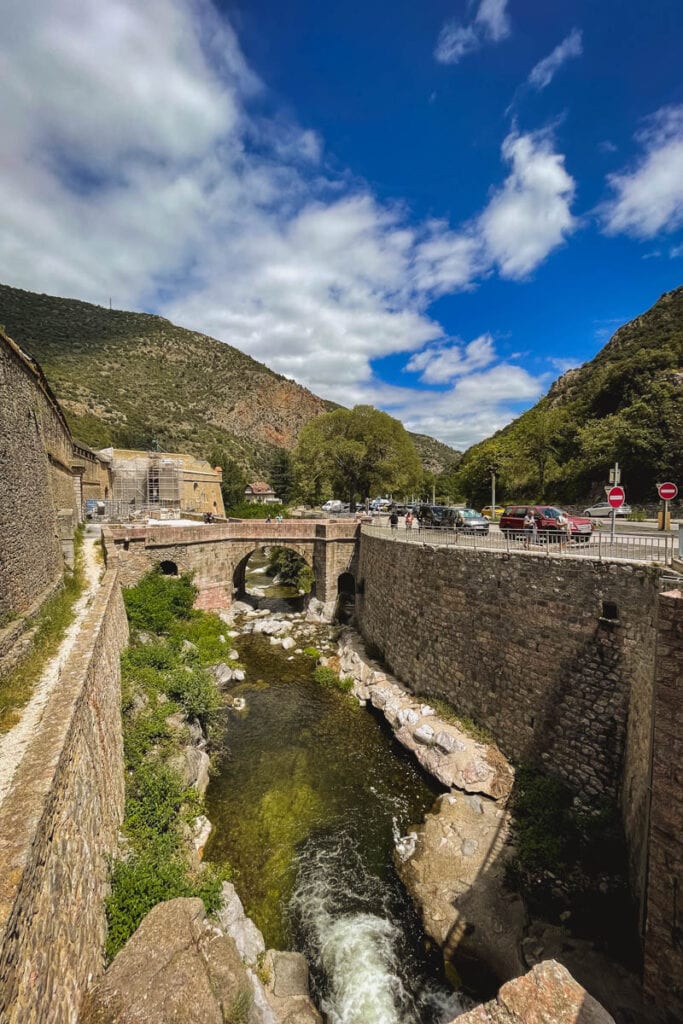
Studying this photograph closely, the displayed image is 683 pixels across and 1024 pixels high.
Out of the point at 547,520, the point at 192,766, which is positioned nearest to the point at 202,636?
the point at 192,766

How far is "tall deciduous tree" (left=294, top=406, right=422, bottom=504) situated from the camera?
34406mm

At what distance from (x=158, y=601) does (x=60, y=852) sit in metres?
13.2

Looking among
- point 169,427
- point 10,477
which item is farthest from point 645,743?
point 169,427

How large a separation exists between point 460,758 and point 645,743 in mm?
4556

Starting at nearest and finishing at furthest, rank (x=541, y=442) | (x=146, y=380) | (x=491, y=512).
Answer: (x=491, y=512) → (x=541, y=442) → (x=146, y=380)

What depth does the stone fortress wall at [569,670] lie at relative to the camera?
5.45 meters

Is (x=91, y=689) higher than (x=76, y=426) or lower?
lower

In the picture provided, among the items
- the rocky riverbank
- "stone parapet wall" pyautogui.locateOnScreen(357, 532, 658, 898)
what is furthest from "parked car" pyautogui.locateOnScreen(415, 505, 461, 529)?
the rocky riverbank

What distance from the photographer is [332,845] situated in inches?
332

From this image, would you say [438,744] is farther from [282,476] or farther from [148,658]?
[282,476]

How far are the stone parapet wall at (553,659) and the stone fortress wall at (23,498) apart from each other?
10470 mm

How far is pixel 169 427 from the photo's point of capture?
214ft

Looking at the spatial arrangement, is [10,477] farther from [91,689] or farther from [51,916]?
[51,916]

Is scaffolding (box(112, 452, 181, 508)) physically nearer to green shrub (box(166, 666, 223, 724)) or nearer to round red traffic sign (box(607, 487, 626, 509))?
green shrub (box(166, 666, 223, 724))
